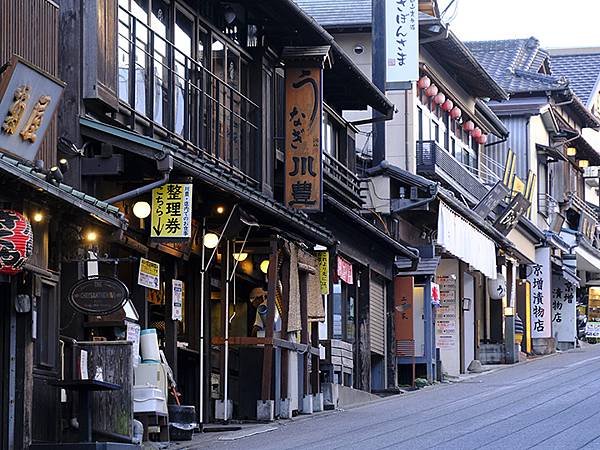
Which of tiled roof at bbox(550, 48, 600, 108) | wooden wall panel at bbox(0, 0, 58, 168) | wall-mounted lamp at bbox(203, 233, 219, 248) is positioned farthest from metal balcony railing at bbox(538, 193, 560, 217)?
wooden wall panel at bbox(0, 0, 58, 168)

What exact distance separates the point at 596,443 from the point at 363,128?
66.0 feet

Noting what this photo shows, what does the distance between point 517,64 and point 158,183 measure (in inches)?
1453

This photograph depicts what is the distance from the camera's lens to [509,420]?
2064 cm

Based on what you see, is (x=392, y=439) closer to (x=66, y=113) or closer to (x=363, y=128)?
(x=66, y=113)

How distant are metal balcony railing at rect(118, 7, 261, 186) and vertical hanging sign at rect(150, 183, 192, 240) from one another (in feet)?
1.85

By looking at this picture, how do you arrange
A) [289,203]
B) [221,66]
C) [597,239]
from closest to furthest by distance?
[221,66] < [289,203] < [597,239]

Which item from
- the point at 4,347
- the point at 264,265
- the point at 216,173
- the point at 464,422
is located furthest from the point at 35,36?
the point at 264,265

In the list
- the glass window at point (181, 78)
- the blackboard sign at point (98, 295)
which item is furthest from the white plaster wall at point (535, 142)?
the blackboard sign at point (98, 295)

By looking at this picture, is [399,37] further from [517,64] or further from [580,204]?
[580,204]

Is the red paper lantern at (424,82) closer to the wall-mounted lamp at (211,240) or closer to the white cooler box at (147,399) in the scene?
the wall-mounted lamp at (211,240)

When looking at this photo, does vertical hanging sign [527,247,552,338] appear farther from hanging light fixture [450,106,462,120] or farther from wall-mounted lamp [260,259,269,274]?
wall-mounted lamp [260,259,269,274]

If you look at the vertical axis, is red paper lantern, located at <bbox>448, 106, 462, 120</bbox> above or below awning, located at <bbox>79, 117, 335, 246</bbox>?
above

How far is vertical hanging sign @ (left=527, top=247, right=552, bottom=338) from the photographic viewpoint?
4997 cm

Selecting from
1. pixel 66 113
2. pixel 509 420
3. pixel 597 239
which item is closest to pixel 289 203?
pixel 509 420
